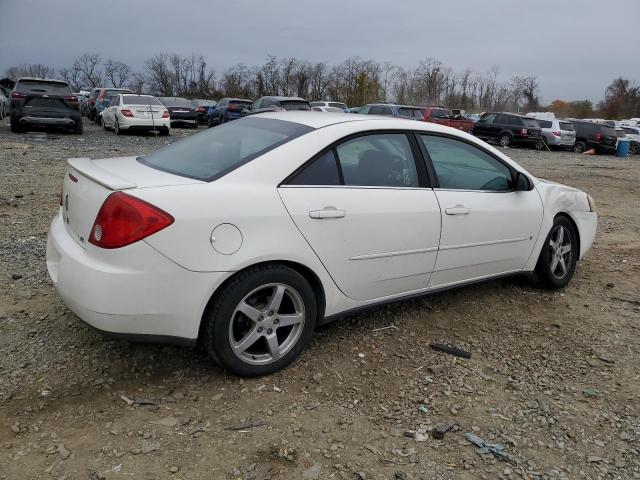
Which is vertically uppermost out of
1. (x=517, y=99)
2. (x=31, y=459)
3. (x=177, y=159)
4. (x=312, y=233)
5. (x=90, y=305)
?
(x=517, y=99)

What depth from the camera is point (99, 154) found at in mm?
11977

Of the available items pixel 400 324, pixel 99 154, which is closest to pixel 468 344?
pixel 400 324

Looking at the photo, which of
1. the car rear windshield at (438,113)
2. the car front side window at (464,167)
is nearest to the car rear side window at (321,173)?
the car front side window at (464,167)

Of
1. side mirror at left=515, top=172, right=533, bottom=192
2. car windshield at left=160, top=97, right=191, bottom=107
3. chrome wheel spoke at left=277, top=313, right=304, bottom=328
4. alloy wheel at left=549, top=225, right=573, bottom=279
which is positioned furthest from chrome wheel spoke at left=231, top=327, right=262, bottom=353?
car windshield at left=160, top=97, right=191, bottom=107

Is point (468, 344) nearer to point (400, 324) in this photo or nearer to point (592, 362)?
point (400, 324)

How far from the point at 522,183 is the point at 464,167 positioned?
572 millimetres

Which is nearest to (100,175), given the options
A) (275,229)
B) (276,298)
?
(275,229)

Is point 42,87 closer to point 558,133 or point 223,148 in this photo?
point 223,148

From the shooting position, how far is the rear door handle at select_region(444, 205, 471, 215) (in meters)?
3.59

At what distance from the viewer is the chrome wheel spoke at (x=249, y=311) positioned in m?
2.82

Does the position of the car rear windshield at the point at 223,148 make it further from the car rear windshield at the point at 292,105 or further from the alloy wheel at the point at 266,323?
the car rear windshield at the point at 292,105

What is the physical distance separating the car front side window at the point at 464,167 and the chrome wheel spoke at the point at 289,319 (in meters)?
1.40

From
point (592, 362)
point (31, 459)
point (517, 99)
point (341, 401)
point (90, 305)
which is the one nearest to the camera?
point (31, 459)

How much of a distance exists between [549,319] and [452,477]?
215 centimetres
